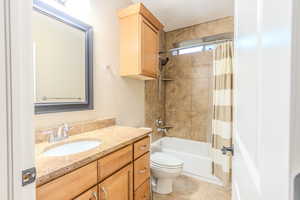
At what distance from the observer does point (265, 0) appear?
338mm

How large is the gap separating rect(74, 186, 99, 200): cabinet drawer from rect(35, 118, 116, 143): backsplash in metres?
0.57

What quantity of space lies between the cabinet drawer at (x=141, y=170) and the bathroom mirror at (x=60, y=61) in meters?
0.72

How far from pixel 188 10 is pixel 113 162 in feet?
7.44

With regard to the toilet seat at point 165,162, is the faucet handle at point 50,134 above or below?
above

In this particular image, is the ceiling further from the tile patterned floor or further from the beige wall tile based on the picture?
the tile patterned floor

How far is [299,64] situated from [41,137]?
1407mm

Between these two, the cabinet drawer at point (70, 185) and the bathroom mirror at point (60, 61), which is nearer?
the cabinet drawer at point (70, 185)

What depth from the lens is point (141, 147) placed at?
1.33m

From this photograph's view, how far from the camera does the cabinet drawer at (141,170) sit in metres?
1.27

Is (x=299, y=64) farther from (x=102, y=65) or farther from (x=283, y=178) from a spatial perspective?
(x=102, y=65)

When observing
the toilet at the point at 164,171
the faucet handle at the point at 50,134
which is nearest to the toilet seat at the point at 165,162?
the toilet at the point at 164,171

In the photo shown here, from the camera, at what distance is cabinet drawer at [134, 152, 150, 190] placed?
127 centimetres

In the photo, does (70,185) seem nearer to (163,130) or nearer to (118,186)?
(118,186)

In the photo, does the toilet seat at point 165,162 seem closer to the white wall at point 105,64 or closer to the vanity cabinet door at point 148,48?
the white wall at point 105,64
